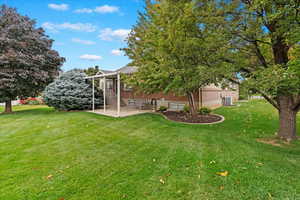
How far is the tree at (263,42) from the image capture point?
3.71 meters

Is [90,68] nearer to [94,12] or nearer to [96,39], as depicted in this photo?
[96,39]

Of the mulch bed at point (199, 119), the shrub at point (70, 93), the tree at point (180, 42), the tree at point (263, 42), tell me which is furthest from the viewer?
the shrub at point (70, 93)

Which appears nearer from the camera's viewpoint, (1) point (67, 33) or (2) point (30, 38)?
(2) point (30, 38)

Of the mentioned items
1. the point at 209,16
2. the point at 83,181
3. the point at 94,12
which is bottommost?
the point at 83,181

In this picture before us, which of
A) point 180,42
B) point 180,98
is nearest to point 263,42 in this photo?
point 180,42

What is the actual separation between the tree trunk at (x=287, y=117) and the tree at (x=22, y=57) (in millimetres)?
15391

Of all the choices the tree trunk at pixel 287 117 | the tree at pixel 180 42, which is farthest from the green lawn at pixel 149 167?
the tree at pixel 180 42

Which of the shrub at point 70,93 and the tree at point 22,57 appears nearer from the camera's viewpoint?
the tree at point 22,57

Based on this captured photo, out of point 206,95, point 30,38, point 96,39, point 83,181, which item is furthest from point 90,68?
point 83,181

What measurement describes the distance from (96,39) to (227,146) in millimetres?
19760

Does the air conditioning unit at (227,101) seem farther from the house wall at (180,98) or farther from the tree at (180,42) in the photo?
the tree at (180,42)

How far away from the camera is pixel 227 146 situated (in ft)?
15.5

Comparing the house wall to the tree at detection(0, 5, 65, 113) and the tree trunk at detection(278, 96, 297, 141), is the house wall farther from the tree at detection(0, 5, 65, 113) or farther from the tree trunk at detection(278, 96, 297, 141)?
the tree at detection(0, 5, 65, 113)

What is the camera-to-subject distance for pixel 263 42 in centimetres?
468
